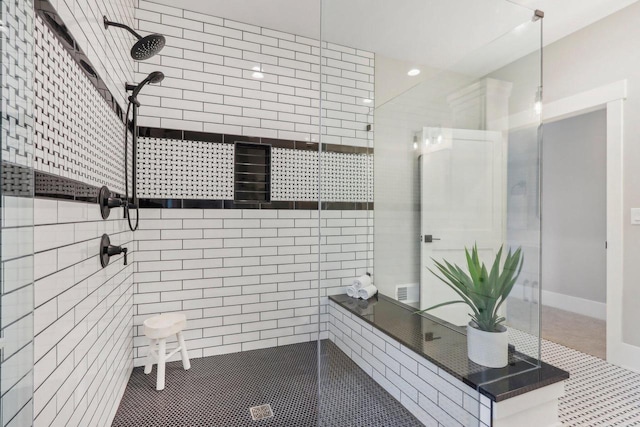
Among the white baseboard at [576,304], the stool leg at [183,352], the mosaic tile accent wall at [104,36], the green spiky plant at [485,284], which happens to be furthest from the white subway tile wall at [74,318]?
the white baseboard at [576,304]

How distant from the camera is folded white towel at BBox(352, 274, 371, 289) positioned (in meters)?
1.99

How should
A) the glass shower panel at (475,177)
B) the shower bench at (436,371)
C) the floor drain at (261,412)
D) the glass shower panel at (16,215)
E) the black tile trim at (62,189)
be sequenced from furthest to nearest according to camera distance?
the floor drain at (261,412) → the glass shower panel at (475,177) → the shower bench at (436,371) → the black tile trim at (62,189) → the glass shower panel at (16,215)

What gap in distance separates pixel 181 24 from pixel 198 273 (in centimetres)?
193

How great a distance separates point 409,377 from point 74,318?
152 centimetres

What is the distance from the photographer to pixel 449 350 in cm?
158

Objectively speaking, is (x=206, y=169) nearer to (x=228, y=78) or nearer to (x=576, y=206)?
(x=228, y=78)

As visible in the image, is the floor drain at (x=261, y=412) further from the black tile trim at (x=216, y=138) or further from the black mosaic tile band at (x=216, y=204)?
the black tile trim at (x=216, y=138)

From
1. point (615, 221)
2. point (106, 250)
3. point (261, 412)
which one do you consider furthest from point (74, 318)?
point (615, 221)

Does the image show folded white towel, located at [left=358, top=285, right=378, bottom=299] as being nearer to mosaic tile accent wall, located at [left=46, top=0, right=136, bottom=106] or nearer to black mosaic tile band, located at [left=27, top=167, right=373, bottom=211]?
black mosaic tile band, located at [left=27, top=167, right=373, bottom=211]

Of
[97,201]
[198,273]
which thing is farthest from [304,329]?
[97,201]

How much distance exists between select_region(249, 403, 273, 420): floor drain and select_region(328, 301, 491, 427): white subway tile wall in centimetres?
53

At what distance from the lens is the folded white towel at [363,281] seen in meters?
1.99

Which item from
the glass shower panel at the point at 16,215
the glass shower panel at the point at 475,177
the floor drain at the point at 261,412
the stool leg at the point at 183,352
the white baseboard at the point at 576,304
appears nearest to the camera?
the glass shower panel at the point at 16,215

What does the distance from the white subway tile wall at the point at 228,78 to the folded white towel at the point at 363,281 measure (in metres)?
1.31
